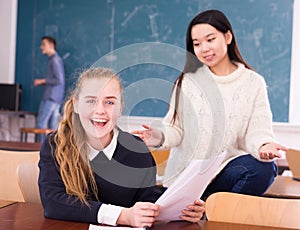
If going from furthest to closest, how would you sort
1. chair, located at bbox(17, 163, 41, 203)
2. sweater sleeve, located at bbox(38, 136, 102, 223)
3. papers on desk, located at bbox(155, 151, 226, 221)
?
chair, located at bbox(17, 163, 41, 203) < sweater sleeve, located at bbox(38, 136, 102, 223) < papers on desk, located at bbox(155, 151, 226, 221)

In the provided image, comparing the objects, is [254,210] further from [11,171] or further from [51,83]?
[51,83]

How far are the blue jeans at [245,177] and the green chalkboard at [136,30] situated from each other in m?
3.08

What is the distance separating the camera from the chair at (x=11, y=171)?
6.66 feet

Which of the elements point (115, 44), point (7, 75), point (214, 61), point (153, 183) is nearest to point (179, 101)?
point (153, 183)

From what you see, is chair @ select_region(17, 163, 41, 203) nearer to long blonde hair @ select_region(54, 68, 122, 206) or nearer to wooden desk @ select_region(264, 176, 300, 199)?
long blonde hair @ select_region(54, 68, 122, 206)

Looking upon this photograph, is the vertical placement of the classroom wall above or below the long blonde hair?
above

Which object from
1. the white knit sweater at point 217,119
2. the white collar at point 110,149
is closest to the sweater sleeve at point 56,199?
the white collar at point 110,149

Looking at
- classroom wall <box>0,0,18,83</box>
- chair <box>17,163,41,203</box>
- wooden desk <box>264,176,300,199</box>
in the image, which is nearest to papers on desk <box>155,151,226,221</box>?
chair <box>17,163,41,203</box>

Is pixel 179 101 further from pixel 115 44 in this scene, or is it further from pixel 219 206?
pixel 115 44

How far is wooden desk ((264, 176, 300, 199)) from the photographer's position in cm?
207

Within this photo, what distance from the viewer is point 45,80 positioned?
6.46 m

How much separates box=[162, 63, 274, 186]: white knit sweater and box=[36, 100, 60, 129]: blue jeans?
14.9ft

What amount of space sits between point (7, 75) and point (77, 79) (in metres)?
5.61

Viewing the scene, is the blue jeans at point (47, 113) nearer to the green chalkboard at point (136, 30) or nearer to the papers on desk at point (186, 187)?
the green chalkboard at point (136, 30)
